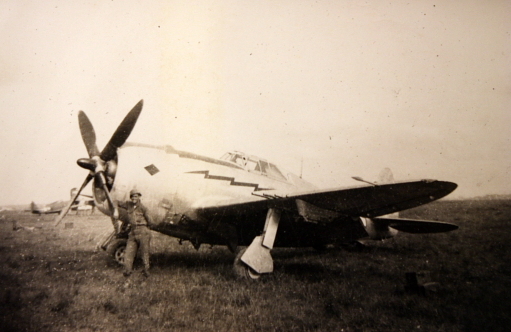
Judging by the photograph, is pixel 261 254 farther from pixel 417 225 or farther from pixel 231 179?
pixel 417 225

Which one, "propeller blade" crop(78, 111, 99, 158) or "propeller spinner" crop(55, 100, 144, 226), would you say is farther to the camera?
"propeller blade" crop(78, 111, 99, 158)

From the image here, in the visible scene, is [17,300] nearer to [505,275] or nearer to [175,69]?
[175,69]

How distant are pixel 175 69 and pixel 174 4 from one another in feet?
3.68

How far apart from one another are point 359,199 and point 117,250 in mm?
4777

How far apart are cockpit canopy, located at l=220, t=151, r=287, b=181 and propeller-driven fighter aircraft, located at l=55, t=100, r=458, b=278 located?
0.13m

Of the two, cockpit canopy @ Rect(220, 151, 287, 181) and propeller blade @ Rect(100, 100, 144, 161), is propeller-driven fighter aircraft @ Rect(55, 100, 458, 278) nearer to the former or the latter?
propeller blade @ Rect(100, 100, 144, 161)

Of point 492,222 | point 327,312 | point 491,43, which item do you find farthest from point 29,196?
point 492,222

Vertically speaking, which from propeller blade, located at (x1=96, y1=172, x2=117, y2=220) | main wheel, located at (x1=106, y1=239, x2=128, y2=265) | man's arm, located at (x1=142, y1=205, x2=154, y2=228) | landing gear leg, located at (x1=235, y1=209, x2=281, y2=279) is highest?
propeller blade, located at (x1=96, y1=172, x2=117, y2=220)

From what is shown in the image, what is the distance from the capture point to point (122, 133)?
4.86m

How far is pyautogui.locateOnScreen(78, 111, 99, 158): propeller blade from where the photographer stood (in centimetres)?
499

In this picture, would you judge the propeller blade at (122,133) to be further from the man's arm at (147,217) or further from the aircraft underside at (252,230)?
A: the aircraft underside at (252,230)

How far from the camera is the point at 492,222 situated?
17.5 ft

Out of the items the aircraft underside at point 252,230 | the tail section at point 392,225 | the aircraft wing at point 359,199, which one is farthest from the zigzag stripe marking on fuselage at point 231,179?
the tail section at point 392,225

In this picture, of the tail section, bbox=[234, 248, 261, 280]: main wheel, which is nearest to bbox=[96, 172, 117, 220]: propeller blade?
bbox=[234, 248, 261, 280]: main wheel
